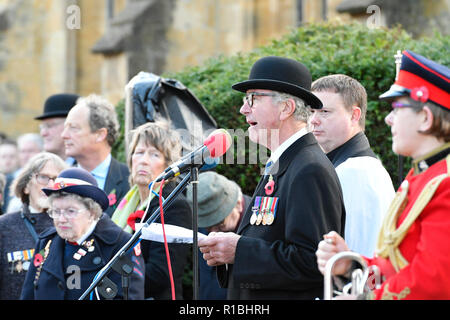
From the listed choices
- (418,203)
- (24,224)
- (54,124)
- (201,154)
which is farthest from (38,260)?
(418,203)

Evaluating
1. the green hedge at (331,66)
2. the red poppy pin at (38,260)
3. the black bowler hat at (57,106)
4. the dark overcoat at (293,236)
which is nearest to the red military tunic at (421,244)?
the dark overcoat at (293,236)

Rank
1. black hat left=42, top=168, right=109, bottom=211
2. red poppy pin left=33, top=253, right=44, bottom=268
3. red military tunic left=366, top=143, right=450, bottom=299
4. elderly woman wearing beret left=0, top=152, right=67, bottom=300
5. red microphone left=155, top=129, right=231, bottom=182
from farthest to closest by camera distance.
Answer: elderly woman wearing beret left=0, top=152, right=67, bottom=300
red poppy pin left=33, top=253, right=44, bottom=268
black hat left=42, top=168, right=109, bottom=211
red microphone left=155, top=129, right=231, bottom=182
red military tunic left=366, top=143, right=450, bottom=299

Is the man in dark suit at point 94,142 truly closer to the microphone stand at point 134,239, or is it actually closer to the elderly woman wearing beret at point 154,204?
the elderly woman wearing beret at point 154,204

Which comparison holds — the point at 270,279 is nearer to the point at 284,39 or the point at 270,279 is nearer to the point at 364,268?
the point at 364,268

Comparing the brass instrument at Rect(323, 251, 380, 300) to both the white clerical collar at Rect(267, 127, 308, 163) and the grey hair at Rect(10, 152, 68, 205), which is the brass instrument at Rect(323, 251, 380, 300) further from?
the grey hair at Rect(10, 152, 68, 205)

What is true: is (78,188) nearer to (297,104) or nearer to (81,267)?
(81,267)

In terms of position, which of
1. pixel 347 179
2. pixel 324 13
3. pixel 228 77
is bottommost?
pixel 347 179

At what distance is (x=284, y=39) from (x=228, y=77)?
1.30 meters

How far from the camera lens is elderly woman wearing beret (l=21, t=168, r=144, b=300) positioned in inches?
214

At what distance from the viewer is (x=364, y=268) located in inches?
139

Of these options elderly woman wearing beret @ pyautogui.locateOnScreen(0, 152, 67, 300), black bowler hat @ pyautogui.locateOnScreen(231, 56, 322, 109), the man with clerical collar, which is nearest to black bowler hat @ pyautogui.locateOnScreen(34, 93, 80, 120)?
elderly woman wearing beret @ pyautogui.locateOnScreen(0, 152, 67, 300)

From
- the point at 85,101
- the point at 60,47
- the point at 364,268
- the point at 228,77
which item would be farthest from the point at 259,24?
the point at 364,268

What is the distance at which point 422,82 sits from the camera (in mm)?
3604

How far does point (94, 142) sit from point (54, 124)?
3.50ft
